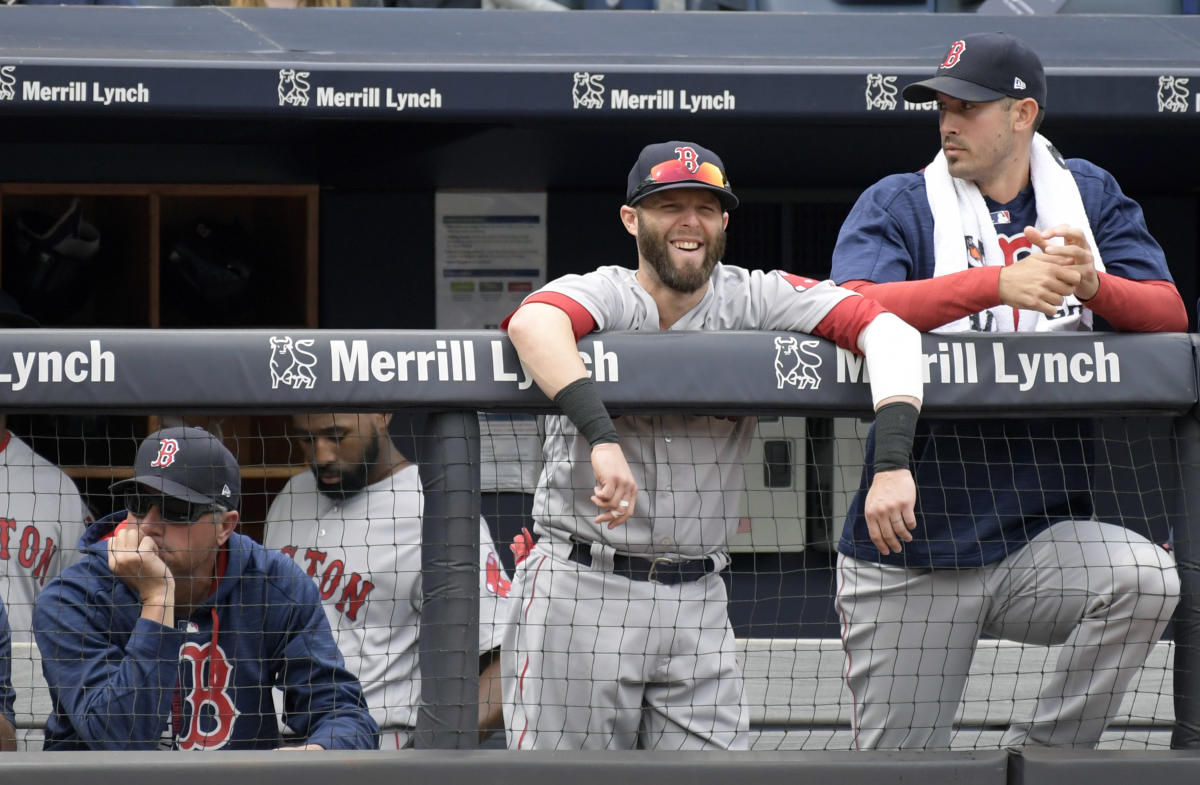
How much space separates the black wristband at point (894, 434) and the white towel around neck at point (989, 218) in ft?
1.49

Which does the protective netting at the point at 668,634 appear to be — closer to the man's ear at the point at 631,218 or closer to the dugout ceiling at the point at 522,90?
the man's ear at the point at 631,218

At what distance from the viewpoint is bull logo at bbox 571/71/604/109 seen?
15.9 ft

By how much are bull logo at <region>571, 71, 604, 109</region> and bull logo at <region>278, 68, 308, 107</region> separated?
0.89 m

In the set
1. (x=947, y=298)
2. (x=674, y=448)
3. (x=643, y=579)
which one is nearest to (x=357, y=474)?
(x=643, y=579)

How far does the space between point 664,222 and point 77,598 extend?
139 cm

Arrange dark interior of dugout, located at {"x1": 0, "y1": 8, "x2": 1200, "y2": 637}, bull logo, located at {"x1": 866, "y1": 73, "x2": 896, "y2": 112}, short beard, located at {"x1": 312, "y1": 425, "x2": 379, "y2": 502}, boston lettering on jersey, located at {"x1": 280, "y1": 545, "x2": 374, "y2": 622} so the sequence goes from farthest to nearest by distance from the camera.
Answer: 1. dark interior of dugout, located at {"x1": 0, "y1": 8, "x2": 1200, "y2": 637}
2. bull logo, located at {"x1": 866, "y1": 73, "x2": 896, "y2": 112}
3. short beard, located at {"x1": 312, "y1": 425, "x2": 379, "y2": 502}
4. boston lettering on jersey, located at {"x1": 280, "y1": 545, "x2": 374, "y2": 622}

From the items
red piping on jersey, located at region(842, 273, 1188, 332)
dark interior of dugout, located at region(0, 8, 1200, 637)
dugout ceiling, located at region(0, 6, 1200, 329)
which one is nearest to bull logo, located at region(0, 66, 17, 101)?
dugout ceiling, located at region(0, 6, 1200, 329)

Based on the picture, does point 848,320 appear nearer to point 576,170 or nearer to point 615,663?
point 615,663

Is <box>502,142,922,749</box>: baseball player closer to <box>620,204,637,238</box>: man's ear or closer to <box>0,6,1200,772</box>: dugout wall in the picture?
Answer: <box>620,204,637,238</box>: man's ear

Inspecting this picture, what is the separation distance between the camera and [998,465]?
9.04 ft

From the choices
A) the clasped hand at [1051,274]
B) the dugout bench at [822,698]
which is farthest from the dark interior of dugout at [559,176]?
the clasped hand at [1051,274]

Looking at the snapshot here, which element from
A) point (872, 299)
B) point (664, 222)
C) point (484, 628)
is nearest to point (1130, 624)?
point (872, 299)

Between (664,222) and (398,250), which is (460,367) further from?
(398,250)

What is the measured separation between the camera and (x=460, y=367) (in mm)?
2320
